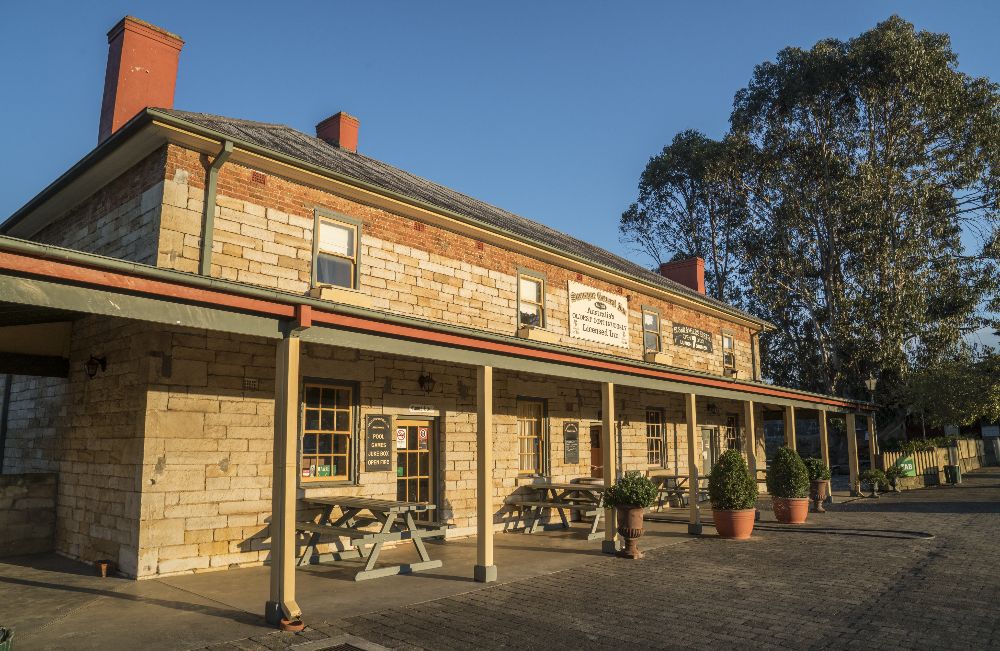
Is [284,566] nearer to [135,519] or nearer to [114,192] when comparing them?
[135,519]

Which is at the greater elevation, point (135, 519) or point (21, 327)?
point (21, 327)

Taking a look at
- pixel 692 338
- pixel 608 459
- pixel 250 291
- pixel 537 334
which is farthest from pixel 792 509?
pixel 250 291

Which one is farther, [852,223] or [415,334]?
[852,223]

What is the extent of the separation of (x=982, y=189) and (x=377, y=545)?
29.6 meters

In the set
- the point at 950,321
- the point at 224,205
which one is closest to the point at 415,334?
the point at 224,205

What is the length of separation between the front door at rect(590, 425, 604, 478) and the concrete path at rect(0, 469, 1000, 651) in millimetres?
4102

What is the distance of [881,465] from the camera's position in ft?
73.5

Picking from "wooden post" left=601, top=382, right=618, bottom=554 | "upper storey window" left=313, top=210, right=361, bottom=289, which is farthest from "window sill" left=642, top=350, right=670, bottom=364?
"upper storey window" left=313, top=210, right=361, bottom=289

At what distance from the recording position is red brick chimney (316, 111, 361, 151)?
1404 cm

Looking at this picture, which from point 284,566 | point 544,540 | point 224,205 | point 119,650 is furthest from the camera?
point 544,540

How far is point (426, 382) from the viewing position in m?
11.0

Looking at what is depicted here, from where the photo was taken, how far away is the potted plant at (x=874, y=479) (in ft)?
63.2

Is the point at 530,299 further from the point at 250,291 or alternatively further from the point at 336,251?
the point at 250,291

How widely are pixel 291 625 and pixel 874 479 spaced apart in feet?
61.3
